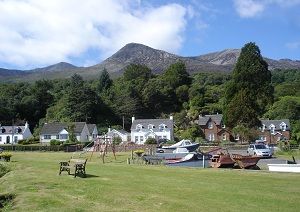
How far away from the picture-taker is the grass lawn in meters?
16.8

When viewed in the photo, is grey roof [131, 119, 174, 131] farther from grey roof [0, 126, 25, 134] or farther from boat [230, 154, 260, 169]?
boat [230, 154, 260, 169]

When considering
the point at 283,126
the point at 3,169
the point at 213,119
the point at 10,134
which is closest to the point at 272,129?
the point at 283,126

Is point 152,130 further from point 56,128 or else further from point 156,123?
point 56,128

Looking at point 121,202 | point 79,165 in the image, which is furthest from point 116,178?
point 121,202

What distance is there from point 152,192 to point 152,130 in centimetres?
8104

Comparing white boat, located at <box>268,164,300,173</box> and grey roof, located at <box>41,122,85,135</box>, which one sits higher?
grey roof, located at <box>41,122,85,135</box>

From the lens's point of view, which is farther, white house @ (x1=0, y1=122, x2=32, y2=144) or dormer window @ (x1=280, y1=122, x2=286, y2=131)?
white house @ (x1=0, y1=122, x2=32, y2=144)

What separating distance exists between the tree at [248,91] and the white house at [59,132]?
35.5 metres

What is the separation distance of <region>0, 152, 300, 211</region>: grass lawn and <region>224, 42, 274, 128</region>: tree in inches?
2507

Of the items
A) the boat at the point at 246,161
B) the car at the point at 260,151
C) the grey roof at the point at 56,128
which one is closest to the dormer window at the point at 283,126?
the grey roof at the point at 56,128

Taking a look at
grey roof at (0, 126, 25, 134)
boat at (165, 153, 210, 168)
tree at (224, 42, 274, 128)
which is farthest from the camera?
grey roof at (0, 126, 25, 134)

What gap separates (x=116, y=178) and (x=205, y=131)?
79.3 metres

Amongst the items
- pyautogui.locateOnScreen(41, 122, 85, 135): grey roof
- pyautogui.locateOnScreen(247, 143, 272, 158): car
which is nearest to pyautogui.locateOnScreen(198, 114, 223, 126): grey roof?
pyautogui.locateOnScreen(41, 122, 85, 135): grey roof

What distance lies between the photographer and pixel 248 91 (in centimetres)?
9775
